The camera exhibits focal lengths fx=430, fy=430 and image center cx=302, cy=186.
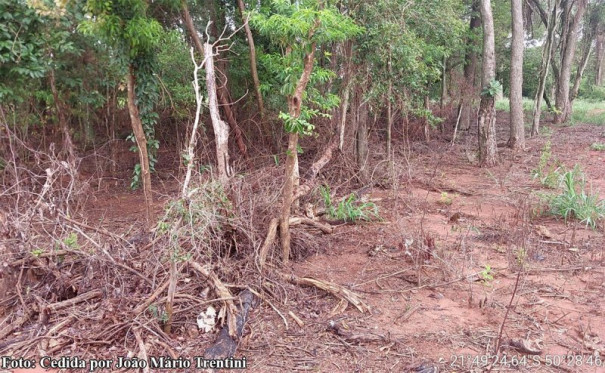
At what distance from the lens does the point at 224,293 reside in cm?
357

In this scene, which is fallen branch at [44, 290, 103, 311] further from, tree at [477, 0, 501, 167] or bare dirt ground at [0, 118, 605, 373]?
tree at [477, 0, 501, 167]

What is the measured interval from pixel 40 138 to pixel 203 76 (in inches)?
149

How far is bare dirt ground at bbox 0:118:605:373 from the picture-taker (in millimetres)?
3139

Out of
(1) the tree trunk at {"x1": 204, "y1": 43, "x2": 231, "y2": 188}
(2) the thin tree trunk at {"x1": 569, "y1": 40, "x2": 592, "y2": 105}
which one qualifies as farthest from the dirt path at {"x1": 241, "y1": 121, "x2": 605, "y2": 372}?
(2) the thin tree trunk at {"x1": 569, "y1": 40, "x2": 592, "y2": 105}

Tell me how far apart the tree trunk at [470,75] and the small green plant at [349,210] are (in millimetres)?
9592

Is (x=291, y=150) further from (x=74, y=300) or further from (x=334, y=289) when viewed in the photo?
(x=74, y=300)

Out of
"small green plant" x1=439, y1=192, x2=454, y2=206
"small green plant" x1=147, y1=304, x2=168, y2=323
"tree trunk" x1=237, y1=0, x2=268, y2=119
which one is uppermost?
"tree trunk" x1=237, y1=0, x2=268, y2=119

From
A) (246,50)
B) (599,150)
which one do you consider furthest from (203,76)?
(599,150)

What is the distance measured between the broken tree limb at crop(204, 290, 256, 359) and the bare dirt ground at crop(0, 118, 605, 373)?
0.08 m

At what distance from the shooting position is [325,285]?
4.04 metres

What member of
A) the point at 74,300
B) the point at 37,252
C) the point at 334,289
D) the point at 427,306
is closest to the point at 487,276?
the point at 427,306

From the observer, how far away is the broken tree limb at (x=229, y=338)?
10.2 ft

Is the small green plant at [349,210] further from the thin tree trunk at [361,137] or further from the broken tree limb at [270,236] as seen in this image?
the thin tree trunk at [361,137]

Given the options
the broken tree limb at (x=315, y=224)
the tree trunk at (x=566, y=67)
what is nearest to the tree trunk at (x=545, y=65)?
the tree trunk at (x=566, y=67)
